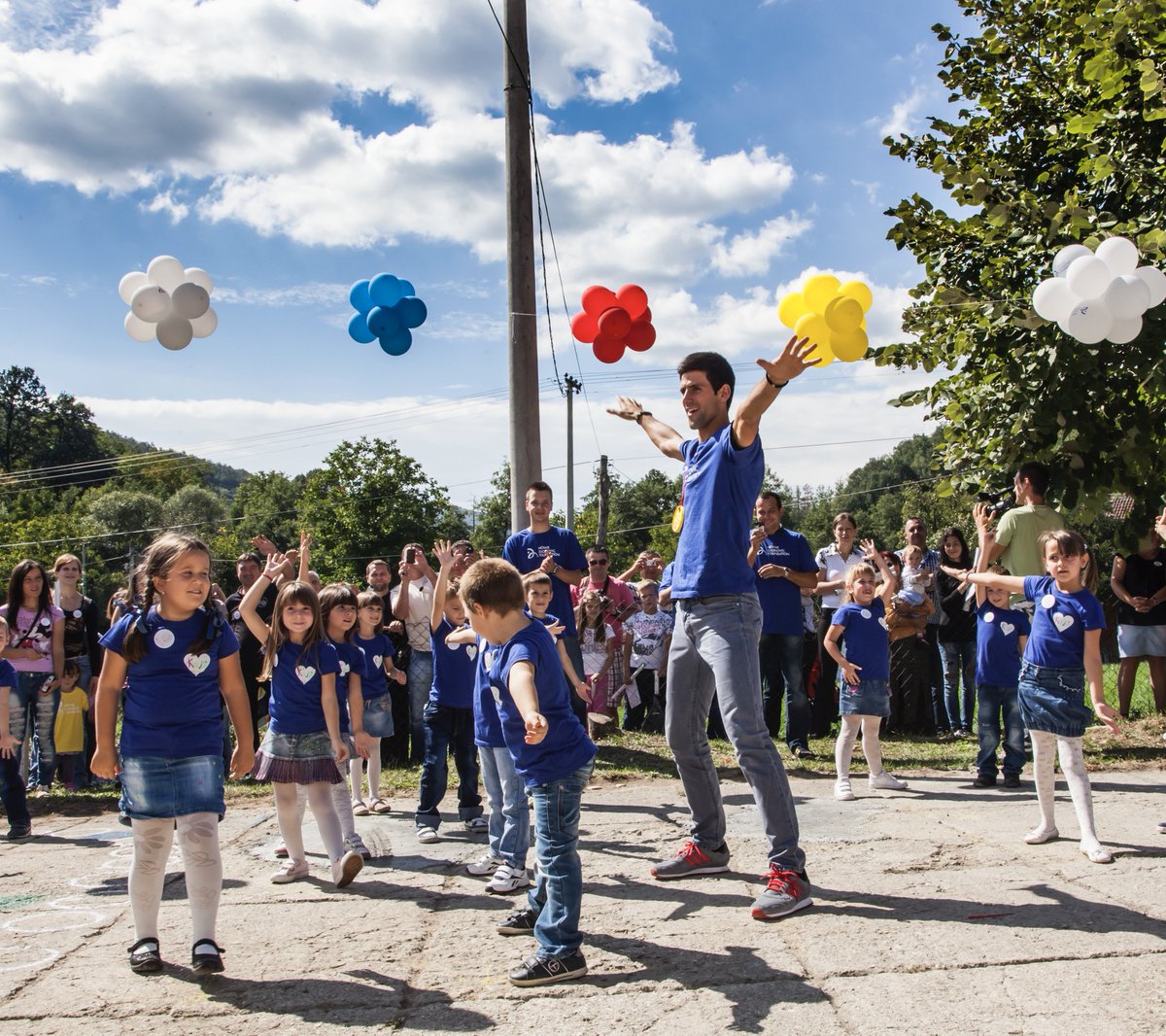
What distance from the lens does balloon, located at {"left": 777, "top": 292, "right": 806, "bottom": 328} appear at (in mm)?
5727

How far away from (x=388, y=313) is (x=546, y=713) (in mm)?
4410

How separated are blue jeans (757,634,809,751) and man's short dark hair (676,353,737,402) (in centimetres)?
392

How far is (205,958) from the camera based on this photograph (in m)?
3.65

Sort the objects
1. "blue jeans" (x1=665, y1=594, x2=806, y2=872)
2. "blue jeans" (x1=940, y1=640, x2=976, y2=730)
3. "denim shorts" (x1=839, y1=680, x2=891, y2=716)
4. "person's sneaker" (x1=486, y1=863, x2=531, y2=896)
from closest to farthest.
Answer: "blue jeans" (x1=665, y1=594, x2=806, y2=872)
"person's sneaker" (x1=486, y1=863, x2=531, y2=896)
"denim shorts" (x1=839, y1=680, x2=891, y2=716)
"blue jeans" (x1=940, y1=640, x2=976, y2=730)

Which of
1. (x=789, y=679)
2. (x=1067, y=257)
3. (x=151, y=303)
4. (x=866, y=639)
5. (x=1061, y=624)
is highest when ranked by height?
(x=1067, y=257)

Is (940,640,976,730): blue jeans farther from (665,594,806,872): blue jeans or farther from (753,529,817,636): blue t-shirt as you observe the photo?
(665,594,806,872): blue jeans

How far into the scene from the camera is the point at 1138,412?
317 inches

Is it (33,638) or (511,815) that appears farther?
(33,638)

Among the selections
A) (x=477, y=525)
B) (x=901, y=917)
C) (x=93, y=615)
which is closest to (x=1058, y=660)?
(x=901, y=917)

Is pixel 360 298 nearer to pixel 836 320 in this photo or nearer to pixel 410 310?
pixel 410 310

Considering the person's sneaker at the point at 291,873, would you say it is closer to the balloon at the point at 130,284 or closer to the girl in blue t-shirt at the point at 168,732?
the girl in blue t-shirt at the point at 168,732

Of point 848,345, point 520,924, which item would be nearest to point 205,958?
point 520,924

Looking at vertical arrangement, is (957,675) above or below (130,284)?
below

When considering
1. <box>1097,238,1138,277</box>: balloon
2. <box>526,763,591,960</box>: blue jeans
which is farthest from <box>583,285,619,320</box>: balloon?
<box>526,763,591,960</box>: blue jeans
